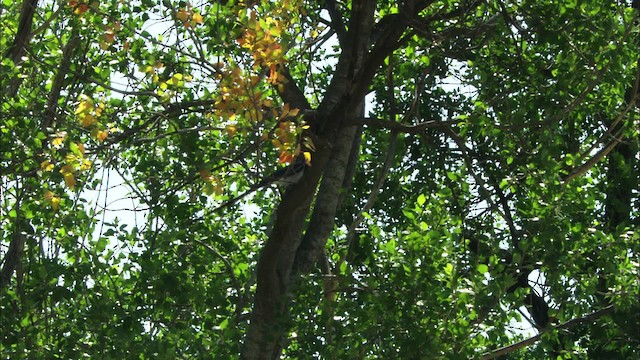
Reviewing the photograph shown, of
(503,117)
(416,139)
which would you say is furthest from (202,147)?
(416,139)

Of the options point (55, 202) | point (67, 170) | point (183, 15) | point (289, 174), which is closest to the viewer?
point (183, 15)

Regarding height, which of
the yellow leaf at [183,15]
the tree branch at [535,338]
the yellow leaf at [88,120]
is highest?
the yellow leaf at [183,15]

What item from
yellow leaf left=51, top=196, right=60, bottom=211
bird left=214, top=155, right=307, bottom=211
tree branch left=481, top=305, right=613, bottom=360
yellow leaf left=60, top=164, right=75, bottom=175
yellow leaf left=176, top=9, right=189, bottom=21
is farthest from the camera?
tree branch left=481, top=305, right=613, bottom=360

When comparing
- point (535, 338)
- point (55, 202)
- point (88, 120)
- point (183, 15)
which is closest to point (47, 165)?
point (55, 202)

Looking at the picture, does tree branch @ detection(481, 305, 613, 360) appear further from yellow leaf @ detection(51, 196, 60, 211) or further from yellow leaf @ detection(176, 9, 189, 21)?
yellow leaf @ detection(176, 9, 189, 21)

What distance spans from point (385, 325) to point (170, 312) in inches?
61.6

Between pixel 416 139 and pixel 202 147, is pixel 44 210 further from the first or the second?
pixel 416 139

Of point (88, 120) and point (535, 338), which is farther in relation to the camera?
point (535, 338)

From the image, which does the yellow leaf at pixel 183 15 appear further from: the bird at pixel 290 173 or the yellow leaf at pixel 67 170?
the bird at pixel 290 173

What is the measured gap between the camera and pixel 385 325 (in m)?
8.18

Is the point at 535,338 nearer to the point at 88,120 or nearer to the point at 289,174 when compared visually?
the point at 289,174

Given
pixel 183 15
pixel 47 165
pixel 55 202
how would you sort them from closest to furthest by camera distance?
pixel 183 15, pixel 55 202, pixel 47 165

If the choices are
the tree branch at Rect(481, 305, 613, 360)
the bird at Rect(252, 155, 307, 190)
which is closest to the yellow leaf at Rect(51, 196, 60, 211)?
the bird at Rect(252, 155, 307, 190)

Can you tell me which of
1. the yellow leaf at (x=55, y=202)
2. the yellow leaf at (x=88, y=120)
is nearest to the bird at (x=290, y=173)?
the yellow leaf at (x=88, y=120)
